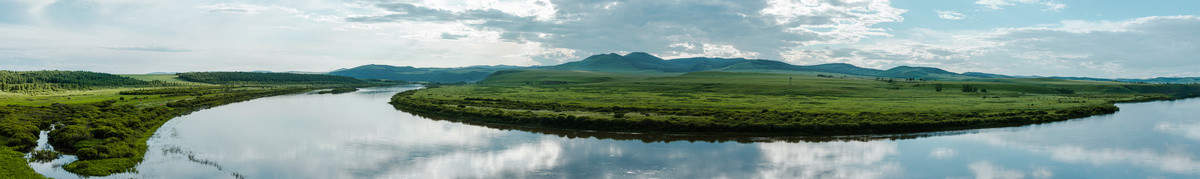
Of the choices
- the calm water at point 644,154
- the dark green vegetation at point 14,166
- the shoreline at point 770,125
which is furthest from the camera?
the shoreline at point 770,125

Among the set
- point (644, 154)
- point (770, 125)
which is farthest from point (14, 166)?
point (770, 125)

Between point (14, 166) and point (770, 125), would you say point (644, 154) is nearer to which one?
point (770, 125)

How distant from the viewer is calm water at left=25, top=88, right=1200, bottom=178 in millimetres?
35156

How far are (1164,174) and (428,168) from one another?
4331 cm

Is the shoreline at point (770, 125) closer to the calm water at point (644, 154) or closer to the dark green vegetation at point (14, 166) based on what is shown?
the calm water at point (644, 154)

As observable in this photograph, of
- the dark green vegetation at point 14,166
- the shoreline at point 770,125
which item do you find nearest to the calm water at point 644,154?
the dark green vegetation at point 14,166

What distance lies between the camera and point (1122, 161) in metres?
39.4

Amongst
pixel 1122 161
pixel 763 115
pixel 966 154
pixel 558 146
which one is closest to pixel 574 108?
pixel 763 115

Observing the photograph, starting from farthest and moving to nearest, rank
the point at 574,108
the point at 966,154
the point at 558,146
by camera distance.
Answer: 1. the point at 574,108
2. the point at 558,146
3. the point at 966,154

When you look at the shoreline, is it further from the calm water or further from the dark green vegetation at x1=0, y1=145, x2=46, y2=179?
the dark green vegetation at x1=0, y1=145, x2=46, y2=179

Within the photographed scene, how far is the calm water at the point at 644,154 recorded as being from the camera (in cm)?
3516

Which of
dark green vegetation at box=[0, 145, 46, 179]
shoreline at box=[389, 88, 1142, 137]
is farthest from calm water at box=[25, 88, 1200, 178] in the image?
shoreline at box=[389, 88, 1142, 137]

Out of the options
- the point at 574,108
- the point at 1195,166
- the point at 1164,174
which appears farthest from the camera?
the point at 574,108

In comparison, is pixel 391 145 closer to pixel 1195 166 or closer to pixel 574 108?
pixel 574 108
